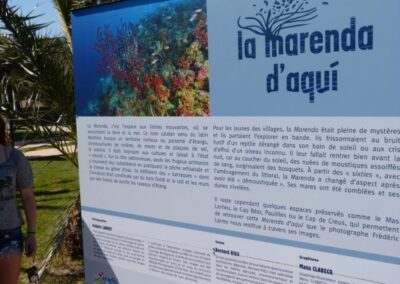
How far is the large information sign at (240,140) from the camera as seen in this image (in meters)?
2.14

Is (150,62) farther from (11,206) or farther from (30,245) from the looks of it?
(30,245)

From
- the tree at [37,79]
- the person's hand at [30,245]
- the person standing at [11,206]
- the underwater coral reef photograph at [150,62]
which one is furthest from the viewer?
the tree at [37,79]

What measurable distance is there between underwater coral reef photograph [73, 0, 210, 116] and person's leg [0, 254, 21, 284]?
103cm

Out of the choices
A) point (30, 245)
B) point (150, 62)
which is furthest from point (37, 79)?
point (150, 62)

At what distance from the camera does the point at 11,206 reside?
341 centimetres

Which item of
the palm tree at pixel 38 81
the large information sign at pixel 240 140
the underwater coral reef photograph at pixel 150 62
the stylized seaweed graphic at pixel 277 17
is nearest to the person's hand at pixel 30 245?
the large information sign at pixel 240 140

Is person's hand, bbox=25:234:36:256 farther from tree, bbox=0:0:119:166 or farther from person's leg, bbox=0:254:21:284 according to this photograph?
tree, bbox=0:0:119:166

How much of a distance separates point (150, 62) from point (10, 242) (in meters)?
1.50

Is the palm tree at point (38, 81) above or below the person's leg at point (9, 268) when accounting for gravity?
above

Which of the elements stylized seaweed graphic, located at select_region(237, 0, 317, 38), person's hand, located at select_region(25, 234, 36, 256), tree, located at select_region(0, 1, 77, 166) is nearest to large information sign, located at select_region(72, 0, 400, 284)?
stylized seaweed graphic, located at select_region(237, 0, 317, 38)

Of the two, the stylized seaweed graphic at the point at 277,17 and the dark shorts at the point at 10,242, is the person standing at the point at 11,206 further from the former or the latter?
the stylized seaweed graphic at the point at 277,17

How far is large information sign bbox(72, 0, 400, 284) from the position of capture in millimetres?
2143

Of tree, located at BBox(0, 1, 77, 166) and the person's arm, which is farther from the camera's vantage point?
tree, located at BBox(0, 1, 77, 166)

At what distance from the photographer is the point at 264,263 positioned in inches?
99.7
